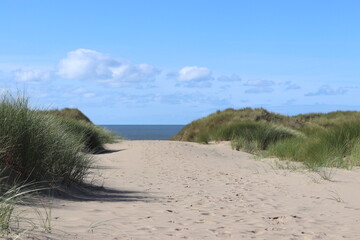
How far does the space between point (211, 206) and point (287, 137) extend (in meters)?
13.9

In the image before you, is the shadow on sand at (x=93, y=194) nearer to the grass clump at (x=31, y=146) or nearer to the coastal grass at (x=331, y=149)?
the grass clump at (x=31, y=146)

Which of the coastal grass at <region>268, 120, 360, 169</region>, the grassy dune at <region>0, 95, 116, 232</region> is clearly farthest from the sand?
the coastal grass at <region>268, 120, 360, 169</region>

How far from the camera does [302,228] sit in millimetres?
5762

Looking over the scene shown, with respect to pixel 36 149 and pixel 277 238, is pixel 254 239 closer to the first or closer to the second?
pixel 277 238

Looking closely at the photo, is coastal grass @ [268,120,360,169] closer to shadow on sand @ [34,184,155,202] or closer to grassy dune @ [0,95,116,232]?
shadow on sand @ [34,184,155,202]

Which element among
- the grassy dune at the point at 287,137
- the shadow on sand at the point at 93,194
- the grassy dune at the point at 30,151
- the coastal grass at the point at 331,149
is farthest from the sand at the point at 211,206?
the grassy dune at the point at 287,137

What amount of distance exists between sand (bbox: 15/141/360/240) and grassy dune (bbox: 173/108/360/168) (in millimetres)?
1325

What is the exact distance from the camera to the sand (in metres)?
5.30

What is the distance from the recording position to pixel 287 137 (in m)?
20.5

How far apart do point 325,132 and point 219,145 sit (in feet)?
23.1

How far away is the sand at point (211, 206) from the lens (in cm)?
530

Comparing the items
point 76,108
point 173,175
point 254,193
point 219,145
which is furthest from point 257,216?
point 76,108

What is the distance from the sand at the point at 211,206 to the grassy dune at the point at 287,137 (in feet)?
4.35

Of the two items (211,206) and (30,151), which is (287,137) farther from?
(30,151)
